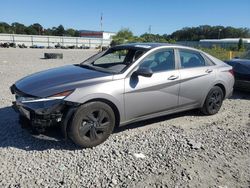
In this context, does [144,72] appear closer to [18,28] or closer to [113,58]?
[113,58]

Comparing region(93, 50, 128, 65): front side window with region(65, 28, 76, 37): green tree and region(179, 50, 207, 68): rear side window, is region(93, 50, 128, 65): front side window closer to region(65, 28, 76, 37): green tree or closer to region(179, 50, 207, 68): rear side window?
region(179, 50, 207, 68): rear side window

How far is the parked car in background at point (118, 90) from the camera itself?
13.9 feet

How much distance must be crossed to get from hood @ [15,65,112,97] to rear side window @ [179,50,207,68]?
6.00ft

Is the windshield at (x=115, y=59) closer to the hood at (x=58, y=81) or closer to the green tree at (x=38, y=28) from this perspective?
the hood at (x=58, y=81)

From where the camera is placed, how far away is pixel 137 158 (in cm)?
423

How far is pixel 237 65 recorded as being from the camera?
8.74 m

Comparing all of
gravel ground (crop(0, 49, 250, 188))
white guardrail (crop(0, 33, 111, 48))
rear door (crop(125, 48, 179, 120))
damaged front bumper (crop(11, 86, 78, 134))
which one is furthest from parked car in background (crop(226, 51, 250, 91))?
white guardrail (crop(0, 33, 111, 48))

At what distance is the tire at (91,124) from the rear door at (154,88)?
0.43 meters

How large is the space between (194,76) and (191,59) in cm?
42

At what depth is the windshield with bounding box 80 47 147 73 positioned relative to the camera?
513 cm

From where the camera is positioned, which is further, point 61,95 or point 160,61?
point 160,61

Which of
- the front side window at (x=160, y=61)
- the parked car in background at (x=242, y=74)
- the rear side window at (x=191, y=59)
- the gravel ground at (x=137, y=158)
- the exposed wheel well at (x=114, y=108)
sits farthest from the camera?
the parked car in background at (x=242, y=74)

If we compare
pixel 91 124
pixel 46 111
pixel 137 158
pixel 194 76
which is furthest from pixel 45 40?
pixel 137 158

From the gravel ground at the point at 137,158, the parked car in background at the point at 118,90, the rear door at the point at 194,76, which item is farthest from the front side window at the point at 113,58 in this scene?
the gravel ground at the point at 137,158
